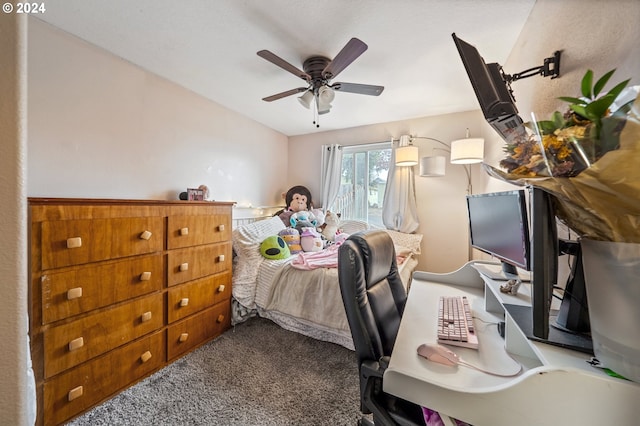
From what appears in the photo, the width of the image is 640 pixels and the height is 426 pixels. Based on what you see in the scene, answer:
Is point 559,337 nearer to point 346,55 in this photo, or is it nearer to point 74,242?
point 346,55

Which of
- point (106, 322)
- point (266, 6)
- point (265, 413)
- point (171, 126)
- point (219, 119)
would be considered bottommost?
point (265, 413)

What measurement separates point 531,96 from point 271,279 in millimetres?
2393

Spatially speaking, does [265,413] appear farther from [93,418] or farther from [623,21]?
[623,21]

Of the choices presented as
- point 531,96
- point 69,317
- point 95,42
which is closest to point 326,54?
point 531,96

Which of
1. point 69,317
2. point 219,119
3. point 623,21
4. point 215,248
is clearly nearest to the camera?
point 623,21

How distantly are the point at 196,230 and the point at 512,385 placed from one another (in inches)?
79.8

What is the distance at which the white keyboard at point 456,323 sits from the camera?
0.91 meters

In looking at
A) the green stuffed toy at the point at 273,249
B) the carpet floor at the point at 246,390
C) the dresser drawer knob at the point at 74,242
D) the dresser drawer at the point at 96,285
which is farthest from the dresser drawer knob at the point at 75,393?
the green stuffed toy at the point at 273,249

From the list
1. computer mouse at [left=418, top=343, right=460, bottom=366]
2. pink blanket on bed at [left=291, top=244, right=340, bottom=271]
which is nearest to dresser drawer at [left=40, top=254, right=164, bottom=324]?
pink blanket on bed at [left=291, top=244, right=340, bottom=271]

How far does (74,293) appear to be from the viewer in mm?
1263

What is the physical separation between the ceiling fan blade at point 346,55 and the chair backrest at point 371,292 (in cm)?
117

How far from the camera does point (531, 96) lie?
4.83ft

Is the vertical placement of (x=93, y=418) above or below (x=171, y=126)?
below

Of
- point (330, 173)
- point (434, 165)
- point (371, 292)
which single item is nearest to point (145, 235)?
point (371, 292)
